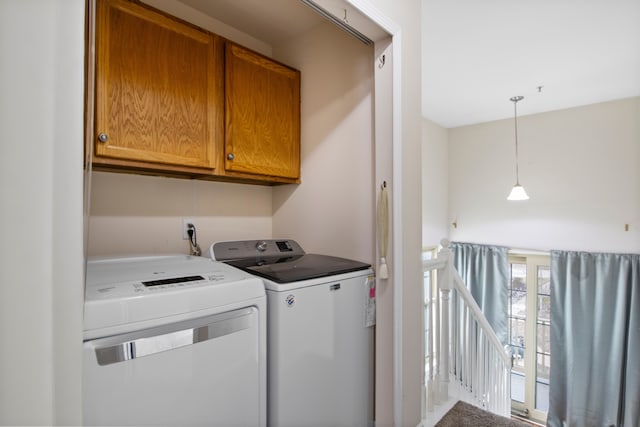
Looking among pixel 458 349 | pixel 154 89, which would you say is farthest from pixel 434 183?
pixel 154 89

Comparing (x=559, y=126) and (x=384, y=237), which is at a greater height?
(x=559, y=126)

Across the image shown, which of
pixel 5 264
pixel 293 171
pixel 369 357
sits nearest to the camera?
pixel 5 264

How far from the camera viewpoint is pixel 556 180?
381cm

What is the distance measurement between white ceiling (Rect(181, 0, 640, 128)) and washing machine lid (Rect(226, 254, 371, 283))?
1355 mm

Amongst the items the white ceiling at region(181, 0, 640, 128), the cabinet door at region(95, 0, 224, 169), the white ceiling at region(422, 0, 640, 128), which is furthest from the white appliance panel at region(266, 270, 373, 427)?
the white ceiling at region(422, 0, 640, 128)

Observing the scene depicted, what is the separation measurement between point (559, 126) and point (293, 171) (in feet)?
11.5

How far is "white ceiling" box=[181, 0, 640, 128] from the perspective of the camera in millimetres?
1917

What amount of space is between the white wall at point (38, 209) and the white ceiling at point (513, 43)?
162 centimetres

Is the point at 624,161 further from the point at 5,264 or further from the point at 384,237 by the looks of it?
the point at 5,264

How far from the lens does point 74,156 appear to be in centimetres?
46

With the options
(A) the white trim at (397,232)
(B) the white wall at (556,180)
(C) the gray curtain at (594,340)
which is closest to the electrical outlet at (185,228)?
(A) the white trim at (397,232)

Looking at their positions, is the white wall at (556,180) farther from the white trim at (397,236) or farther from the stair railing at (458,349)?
the white trim at (397,236)

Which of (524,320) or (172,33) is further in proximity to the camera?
(524,320)

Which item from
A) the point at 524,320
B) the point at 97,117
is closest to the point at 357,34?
the point at 97,117
